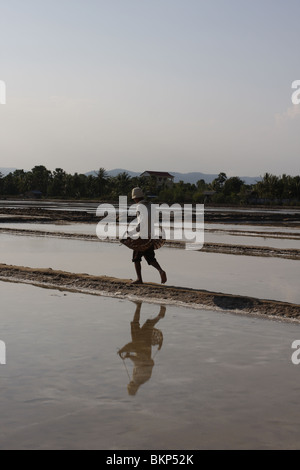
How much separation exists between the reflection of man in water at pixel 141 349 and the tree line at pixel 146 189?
187 feet

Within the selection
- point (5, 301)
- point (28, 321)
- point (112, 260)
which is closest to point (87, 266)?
point (112, 260)

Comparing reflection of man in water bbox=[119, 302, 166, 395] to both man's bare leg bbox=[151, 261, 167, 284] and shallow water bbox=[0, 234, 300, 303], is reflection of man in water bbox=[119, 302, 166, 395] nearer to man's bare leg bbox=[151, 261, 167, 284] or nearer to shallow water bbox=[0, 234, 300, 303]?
man's bare leg bbox=[151, 261, 167, 284]

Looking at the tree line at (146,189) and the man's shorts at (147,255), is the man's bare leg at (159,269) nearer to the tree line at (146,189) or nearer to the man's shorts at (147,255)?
the man's shorts at (147,255)

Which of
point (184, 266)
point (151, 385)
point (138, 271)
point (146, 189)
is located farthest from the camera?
point (146, 189)

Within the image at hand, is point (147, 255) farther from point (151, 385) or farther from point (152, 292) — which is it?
point (151, 385)

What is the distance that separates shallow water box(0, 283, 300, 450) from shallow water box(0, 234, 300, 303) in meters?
2.26

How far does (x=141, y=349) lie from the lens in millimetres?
5410

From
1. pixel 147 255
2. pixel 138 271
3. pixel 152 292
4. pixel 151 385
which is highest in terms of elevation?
pixel 147 255

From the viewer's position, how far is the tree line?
65.8 metres

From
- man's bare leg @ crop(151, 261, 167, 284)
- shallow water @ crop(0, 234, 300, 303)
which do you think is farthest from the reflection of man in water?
shallow water @ crop(0, 234, 300, 303)

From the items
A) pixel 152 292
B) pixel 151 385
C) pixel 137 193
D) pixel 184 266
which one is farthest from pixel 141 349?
pixel 184 266

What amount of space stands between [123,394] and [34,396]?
591 mm

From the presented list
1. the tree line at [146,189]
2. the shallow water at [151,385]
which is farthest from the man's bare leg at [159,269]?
the tree line at [146,189]

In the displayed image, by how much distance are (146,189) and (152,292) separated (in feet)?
240
